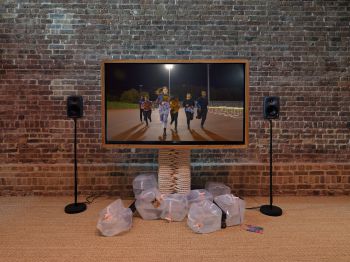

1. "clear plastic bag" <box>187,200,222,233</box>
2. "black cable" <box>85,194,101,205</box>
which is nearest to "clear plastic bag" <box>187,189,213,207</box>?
"clear plastic bag" <box>187,200,222,233</box>

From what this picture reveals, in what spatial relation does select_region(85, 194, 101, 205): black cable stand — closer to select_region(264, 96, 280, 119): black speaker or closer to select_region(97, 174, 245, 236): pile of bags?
select_region(97, 174, 245, 236): pile of bags

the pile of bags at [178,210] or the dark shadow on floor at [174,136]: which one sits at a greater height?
the dark shadow on floor at [174,136]

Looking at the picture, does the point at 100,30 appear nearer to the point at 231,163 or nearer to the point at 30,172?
the point at 30,172

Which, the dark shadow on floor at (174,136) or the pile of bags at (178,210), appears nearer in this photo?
the pile of bags at (178,210)

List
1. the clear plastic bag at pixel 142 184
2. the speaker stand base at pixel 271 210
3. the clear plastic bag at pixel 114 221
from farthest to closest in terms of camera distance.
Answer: the clear plastic bag at pixel 142 184
the speaker stand base at pixel 271 210
the clear plastic bag at pixel 114 221

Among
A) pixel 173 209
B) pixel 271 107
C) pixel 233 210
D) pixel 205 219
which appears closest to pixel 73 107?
pixel 173 209

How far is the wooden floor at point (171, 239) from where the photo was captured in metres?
2.35

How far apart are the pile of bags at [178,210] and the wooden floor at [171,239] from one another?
0.08 m

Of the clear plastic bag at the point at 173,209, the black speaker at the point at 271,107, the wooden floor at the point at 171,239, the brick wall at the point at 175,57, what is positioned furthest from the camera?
the brick wall at the point at 175,57

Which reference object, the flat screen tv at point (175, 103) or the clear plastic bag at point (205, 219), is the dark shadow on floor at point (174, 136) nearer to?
the flat screen tv at point (175, 103)

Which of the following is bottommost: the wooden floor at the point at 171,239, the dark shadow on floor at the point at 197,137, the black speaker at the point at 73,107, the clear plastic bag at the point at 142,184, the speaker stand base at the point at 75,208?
the wooden floor at the point at 171,239

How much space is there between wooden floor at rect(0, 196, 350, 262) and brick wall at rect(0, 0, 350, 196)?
1.87 feet

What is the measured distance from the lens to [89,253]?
2.39 metres

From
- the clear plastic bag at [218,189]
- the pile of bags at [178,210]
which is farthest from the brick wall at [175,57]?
the pile of bags at [178,210]
